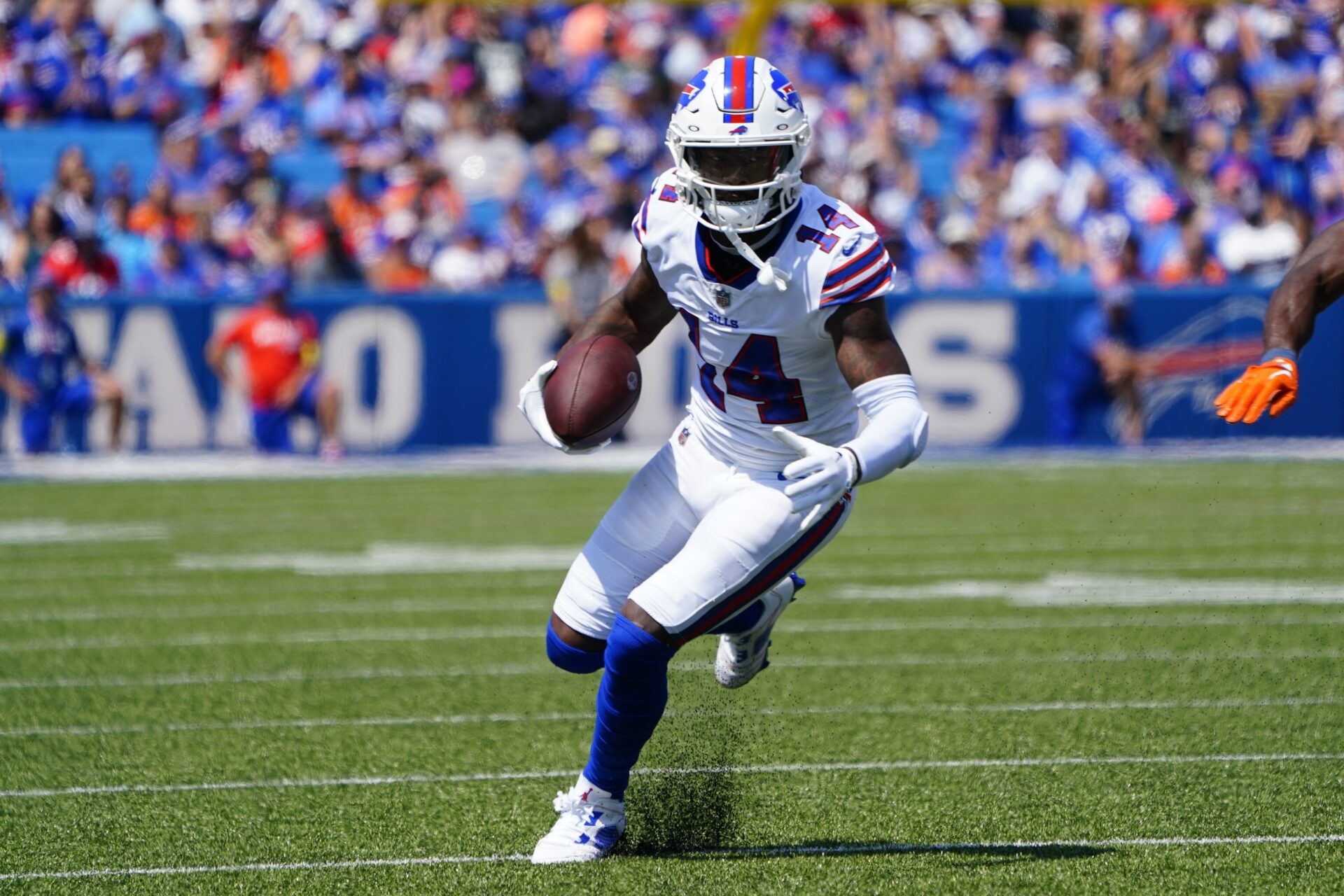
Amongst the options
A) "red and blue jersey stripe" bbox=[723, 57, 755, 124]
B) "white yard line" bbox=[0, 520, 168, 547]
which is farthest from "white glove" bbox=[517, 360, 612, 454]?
"white yard line" bbox=[0, 520, 168, 547]

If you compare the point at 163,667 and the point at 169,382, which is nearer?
the point at 163,667

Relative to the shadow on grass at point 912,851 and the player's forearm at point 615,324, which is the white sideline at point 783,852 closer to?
the shadow on grass at point 912,851

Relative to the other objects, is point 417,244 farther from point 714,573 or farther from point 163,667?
point 714,573

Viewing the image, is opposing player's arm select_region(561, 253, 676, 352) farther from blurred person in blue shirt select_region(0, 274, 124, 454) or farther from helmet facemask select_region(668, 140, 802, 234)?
blurred person in blue shirt select_region(0, 274, 124, 454)

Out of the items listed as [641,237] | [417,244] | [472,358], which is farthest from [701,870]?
[417,244]

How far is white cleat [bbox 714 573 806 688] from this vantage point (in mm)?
4379

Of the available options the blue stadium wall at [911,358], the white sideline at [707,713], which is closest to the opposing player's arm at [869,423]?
the white sideline at [707,713]

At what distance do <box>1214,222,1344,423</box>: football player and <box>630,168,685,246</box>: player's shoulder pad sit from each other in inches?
47.6

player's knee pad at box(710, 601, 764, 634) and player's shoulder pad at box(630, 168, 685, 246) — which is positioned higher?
player's shoulder pad at box(630, 168, 685, 246)

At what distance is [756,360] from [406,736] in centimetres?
174

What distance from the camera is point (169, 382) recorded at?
1241 centimetres

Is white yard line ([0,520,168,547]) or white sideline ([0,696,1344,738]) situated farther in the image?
white yard line ([0,520,168,547])

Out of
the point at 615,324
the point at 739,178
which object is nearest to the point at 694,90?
the point at 739,178

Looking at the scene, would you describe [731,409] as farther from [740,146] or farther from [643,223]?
[740,146]
